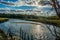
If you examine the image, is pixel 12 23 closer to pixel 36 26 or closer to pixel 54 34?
pixel 36 26

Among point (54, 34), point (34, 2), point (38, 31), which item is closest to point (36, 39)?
point (38, 31)

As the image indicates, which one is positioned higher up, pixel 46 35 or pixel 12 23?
pixel 12 23

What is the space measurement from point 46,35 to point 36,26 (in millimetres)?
159

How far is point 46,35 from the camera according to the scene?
1.56 meters

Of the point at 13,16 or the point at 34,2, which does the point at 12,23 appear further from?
the point at 34,2

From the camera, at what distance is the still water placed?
156 cm

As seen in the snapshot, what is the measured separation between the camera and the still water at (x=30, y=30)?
1560 millimetres

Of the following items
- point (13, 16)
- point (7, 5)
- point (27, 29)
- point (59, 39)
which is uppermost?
point (7, 5)

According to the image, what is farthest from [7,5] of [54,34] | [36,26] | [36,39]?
[54,34]

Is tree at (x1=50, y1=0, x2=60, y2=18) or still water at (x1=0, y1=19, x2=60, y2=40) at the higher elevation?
tree at (x1=50, y1=0, x2=60, y2=18)

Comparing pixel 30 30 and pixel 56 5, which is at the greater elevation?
pixel 56 5

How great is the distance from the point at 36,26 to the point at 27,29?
11 centimetres

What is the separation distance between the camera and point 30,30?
157cm

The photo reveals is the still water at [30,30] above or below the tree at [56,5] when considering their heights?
below
